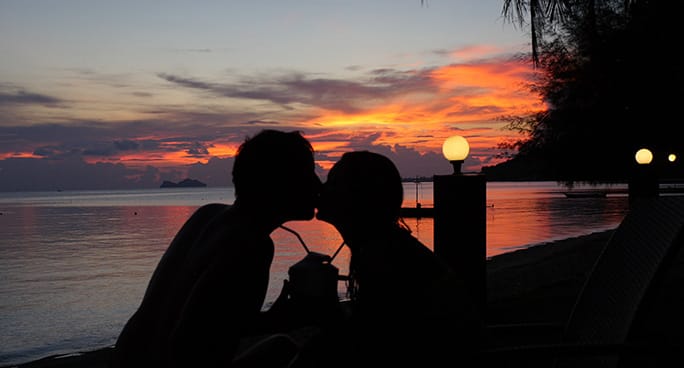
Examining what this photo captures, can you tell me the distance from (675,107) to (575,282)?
13.9 metres

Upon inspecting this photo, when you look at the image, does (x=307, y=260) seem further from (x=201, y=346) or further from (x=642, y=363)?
(x=642, y=363)

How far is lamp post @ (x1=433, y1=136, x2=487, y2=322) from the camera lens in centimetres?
452

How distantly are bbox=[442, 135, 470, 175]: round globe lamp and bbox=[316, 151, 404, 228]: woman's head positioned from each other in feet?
11.3

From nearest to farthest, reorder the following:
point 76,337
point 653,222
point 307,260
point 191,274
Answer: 1. point 191,274
2. point 307,260
3. point 653,222
4. point 76,337

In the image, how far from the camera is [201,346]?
1540 millimetres

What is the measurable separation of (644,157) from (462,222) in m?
10.8

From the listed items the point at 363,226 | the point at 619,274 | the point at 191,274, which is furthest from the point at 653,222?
the point at 191,274

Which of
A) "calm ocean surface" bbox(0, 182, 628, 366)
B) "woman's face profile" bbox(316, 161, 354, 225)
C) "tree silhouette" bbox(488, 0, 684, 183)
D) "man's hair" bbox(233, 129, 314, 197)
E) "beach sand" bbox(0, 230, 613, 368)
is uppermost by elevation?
"tree silhouette" bbox(488, 0, 684, 183)

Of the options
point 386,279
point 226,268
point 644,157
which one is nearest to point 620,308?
point 386,279

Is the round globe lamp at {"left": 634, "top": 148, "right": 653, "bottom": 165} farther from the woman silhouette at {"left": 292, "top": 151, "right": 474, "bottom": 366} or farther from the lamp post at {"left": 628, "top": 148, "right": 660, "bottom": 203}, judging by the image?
the woman silhouette at {"left": 292, "top": 151, "right": 474, "bottom": 366}

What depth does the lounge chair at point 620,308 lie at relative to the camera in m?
1.95

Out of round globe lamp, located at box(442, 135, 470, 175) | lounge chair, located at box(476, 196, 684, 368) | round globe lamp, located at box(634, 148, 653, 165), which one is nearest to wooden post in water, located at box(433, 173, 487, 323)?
round globe lamp, located at box(442, 135, 470, 175)

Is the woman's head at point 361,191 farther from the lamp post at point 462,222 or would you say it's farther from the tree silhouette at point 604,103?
the tree silhouette at point 604,103

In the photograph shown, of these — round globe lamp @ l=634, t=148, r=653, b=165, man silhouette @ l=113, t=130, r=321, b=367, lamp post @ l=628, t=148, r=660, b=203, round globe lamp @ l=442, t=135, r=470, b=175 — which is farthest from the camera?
round globe lamp @ l=634, t=148, r=653, b=165
